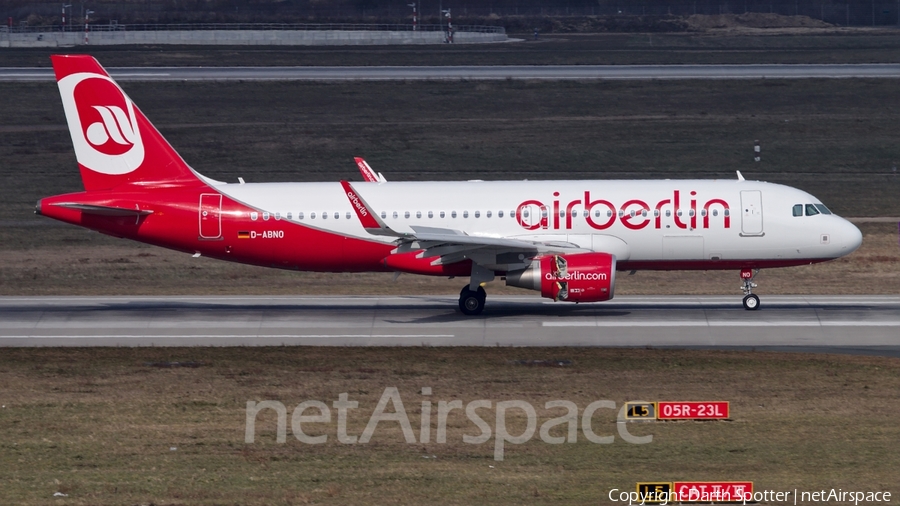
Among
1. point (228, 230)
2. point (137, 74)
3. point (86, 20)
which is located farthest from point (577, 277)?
point (86, 20)

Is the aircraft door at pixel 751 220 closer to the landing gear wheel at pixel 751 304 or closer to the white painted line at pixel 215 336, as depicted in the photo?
the landing gear wheel at pixel 751 304

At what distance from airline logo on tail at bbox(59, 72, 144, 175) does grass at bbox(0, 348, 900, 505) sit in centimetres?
818

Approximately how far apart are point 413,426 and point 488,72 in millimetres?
60018

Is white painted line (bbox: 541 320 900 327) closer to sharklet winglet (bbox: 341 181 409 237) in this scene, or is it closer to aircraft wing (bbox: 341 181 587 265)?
aircraft wing (bbox: 341 181 587 265)

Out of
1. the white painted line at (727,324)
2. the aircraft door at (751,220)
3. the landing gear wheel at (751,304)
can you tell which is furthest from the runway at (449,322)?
the aircraft door at (751,220)

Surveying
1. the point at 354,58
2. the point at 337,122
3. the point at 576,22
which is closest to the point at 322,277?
the point at 337,122

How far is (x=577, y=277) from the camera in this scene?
100 feet

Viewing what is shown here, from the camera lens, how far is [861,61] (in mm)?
81000

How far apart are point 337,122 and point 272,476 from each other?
50.4m

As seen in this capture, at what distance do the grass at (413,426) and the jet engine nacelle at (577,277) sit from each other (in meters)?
4.24

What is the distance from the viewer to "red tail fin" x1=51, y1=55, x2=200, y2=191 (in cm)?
3316

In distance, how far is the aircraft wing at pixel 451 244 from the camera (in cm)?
3080

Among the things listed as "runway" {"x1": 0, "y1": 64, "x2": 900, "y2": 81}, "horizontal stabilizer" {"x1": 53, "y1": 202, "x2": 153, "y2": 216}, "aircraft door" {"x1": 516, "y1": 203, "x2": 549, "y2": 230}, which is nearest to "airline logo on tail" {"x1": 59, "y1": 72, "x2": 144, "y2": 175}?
"horizontal stabilizer" {"x1": 53, "y1": 202, "x2": 153, "y2": 216}

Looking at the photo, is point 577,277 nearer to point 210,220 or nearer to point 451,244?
point 451,244
